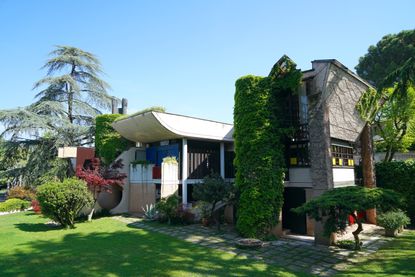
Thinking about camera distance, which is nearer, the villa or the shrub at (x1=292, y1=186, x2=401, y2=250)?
the shrub at (x1=292, y1=186, x2=401, y2=250)

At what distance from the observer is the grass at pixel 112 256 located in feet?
26.3

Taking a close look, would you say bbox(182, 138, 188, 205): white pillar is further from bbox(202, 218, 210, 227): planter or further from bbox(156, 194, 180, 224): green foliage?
bbox(202, 218, 210, 227): planter

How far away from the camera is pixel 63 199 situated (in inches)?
537

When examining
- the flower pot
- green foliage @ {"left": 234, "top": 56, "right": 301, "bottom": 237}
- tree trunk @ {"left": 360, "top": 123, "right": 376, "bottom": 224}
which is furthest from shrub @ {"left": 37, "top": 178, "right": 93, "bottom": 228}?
tree trunk @ {"left": 360, "top": 123, "right": 376, "bottom": 224}

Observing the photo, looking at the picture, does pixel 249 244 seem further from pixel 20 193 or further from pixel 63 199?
pixel 20 193

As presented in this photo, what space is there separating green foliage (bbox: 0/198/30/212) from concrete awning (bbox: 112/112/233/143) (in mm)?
10804

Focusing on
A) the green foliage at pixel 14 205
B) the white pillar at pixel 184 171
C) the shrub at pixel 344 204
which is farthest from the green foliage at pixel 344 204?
the green foliage at pixel 14 205

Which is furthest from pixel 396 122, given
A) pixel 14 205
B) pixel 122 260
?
pixel 14 205

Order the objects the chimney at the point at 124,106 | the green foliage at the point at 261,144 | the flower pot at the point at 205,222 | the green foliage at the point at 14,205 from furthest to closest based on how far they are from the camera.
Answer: the chimney at the point at 124,106, the green foliage at the point at 14,205, the flower pot at the point at 205,222, the green foliage at the point at 261,144

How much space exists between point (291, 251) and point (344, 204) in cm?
287

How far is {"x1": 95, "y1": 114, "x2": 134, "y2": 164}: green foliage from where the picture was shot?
21.1 m

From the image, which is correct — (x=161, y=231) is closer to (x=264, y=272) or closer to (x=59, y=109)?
(x=264, y=272)

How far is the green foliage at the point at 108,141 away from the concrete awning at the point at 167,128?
2.94 feet

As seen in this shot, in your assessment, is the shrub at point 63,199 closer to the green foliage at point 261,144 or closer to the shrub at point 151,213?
the shrub at point 151,213
